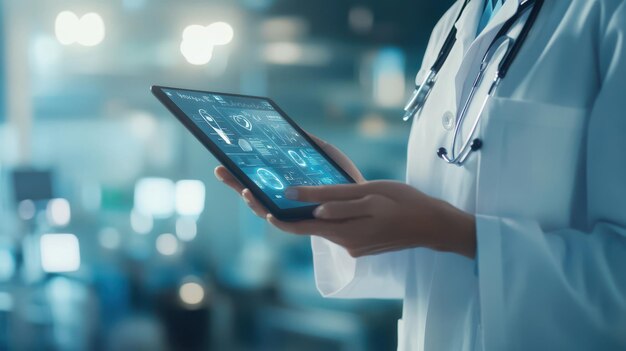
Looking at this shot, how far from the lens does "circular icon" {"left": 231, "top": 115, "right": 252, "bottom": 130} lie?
90 centimetres

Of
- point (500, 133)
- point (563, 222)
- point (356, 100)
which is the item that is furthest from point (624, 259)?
point (356, 100)

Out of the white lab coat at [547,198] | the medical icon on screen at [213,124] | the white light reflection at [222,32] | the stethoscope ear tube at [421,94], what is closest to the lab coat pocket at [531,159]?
the white lab coat at [547,198]

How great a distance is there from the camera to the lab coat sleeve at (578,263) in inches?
28.9

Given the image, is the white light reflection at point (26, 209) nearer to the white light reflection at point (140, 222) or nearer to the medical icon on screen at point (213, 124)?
the white light reflection at point (140, 222)

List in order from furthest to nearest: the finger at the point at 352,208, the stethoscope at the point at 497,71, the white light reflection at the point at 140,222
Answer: the white light reflection at the point at 140,222 → the stethoscope at the point at 497,71 → the finger at the point at 352,208

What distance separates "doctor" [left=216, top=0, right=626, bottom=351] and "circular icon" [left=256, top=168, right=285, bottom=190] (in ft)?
0.09

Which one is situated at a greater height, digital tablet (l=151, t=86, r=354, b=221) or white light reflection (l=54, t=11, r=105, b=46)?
white light reflection (l=54, t=11, r=105, b=46)

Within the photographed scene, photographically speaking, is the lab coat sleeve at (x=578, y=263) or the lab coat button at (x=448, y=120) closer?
the lab coat sleeve at (x=578, y=263)

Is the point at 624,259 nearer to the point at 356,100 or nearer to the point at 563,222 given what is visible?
the point at 563,222

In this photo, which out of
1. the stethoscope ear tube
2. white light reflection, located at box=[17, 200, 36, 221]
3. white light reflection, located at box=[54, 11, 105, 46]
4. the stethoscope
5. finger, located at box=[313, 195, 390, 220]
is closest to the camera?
finger, located at box=[313, 195, 390, 220]

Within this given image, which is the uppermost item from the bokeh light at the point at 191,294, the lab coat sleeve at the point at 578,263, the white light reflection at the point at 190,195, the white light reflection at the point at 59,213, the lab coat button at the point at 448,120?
the lab coat button at the point at 448,120

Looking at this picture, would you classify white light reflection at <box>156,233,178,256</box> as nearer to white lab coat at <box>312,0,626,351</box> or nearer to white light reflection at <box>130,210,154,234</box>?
white light reflection at <box>130,210,154,234</box>

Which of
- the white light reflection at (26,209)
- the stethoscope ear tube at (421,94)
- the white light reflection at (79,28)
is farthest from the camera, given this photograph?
the white light reflection at (79,28)

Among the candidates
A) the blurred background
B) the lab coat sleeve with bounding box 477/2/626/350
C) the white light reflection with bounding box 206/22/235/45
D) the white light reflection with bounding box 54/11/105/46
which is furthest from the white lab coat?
the white light reflection with bounding box 54/11/105/46
